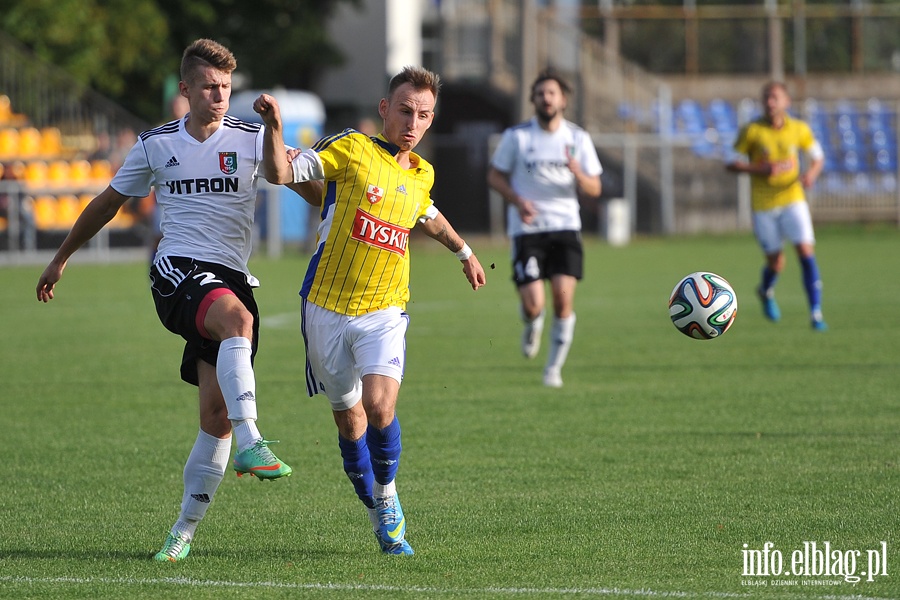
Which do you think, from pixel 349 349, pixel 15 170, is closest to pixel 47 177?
pixel 15 170

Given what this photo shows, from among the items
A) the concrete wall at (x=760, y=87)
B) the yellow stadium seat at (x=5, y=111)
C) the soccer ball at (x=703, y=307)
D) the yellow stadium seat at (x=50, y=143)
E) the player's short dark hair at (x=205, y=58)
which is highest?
the concrete wall at (x=760, y=87)

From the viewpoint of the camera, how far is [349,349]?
218 inches

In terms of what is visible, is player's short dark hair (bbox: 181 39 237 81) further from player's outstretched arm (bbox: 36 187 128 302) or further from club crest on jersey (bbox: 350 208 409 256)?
club crest on jersey (bbox: 350 208 409 256)

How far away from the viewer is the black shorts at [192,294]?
17.8 ft

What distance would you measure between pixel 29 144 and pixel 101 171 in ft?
5.23

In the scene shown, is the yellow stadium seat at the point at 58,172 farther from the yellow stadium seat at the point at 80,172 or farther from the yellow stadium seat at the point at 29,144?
the yellow stadium seat at the point at 29,144

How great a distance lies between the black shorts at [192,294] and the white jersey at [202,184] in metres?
0.05

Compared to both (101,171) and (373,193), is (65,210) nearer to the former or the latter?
(101,171)

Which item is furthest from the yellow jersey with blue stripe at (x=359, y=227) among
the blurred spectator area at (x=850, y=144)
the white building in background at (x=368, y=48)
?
the white building in background at (x=368, y=48)

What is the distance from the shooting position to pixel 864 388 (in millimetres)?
9891

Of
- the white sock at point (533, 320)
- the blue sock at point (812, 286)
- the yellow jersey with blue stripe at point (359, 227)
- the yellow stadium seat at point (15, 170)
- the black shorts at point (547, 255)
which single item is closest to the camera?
the yellow jersey with blue stripe at point (359, 227)

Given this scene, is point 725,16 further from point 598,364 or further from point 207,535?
point 207,535

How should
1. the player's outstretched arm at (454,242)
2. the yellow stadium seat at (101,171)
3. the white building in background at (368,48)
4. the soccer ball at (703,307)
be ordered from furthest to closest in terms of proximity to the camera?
A: 1. the white building in background at (368,48)
2. the yellow stadium seat at (101,171)
3. the soccer ball at (703,307)
4. the player's outstretched arm at (454,242)

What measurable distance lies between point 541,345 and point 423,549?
26.5 feet
